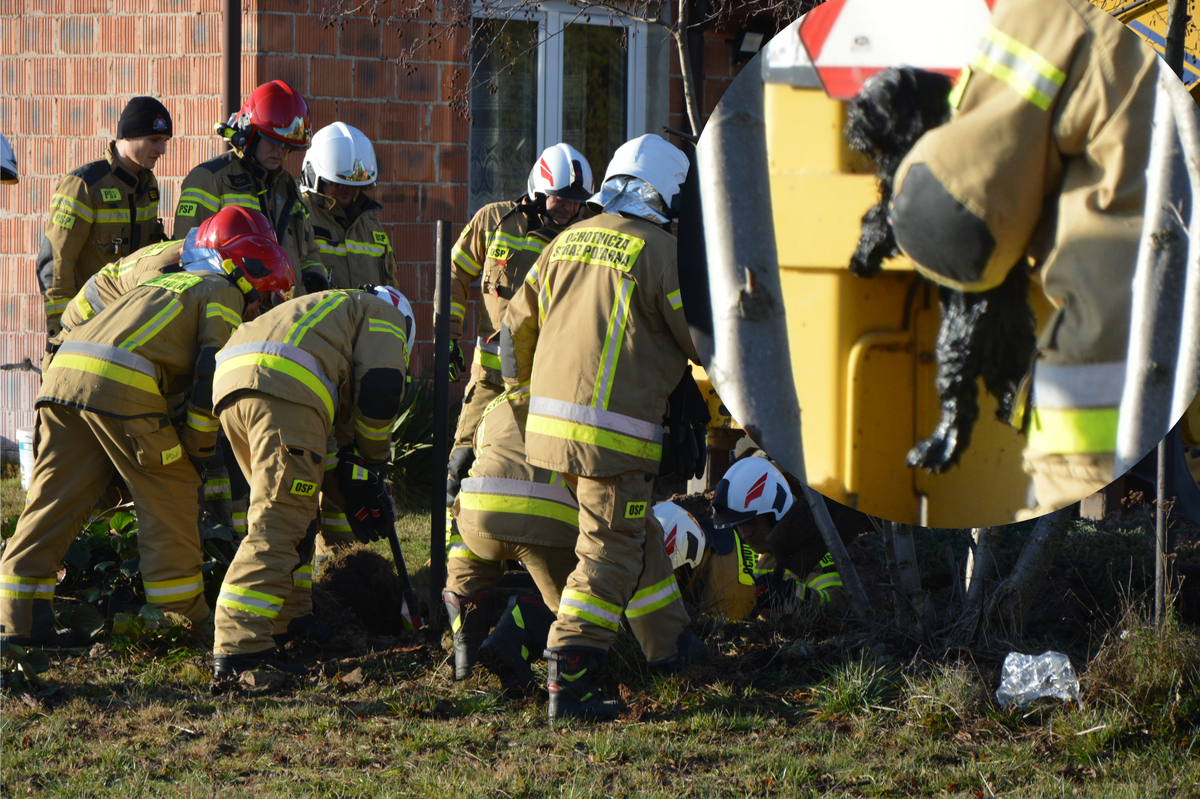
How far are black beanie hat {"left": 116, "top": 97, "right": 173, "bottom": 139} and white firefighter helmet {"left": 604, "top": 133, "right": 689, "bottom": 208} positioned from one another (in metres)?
3.57

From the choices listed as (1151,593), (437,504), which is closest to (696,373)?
(437,504)

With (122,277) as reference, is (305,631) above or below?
below

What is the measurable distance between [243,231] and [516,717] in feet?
7.93

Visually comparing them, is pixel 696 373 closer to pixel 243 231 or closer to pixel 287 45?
pixel 243 231

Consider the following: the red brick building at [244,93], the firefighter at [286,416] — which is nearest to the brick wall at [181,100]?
the red brick building at [244,93]

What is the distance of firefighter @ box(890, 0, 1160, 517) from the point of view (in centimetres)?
179

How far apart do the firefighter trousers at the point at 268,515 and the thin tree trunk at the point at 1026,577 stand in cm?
271

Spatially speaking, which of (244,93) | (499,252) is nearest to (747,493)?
(499,252)

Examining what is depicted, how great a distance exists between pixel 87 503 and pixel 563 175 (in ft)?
10.2

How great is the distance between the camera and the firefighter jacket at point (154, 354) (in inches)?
187

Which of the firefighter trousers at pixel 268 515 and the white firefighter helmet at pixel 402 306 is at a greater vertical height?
the white firefighter helmet at pixel 402 306

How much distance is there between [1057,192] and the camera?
180cm

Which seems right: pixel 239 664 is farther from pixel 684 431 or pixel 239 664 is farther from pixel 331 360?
pixel 684 431

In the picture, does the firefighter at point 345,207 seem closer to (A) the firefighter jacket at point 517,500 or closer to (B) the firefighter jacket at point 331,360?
(B) the firefighter jacket at point 331,360
